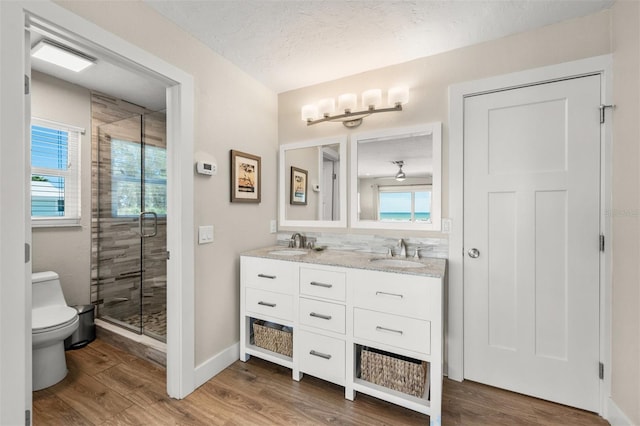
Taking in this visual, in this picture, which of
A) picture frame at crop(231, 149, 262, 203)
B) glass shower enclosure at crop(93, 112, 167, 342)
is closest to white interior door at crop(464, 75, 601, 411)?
picture frame at crop(231, 149, 262, 203)

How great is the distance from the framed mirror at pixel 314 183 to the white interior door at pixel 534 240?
98 cm

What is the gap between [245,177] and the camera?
2305 mm

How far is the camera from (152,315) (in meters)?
2.71

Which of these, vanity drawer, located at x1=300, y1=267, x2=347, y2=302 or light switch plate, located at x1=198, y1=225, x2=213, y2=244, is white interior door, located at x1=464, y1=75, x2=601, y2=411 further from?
light switch plate, located at x1=198, y1=225, x2=213, y2=244

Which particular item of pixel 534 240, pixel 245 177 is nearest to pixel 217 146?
pixel 245 177

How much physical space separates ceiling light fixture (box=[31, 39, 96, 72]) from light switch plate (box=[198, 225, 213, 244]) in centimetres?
154

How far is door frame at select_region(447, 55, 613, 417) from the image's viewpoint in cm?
161

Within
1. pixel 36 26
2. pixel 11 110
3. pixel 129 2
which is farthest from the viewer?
pixel 129 2

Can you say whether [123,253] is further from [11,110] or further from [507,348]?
[507,348]

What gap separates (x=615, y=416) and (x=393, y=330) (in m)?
1.25

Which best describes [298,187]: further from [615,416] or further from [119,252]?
[615,416]

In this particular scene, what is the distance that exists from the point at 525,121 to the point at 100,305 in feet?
12.7

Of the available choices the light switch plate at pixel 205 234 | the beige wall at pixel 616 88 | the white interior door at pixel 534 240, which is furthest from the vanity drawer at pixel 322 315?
the beige wall at pixel 616 88

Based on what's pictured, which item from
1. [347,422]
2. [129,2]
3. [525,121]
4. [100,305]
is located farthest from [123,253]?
[525,121]
